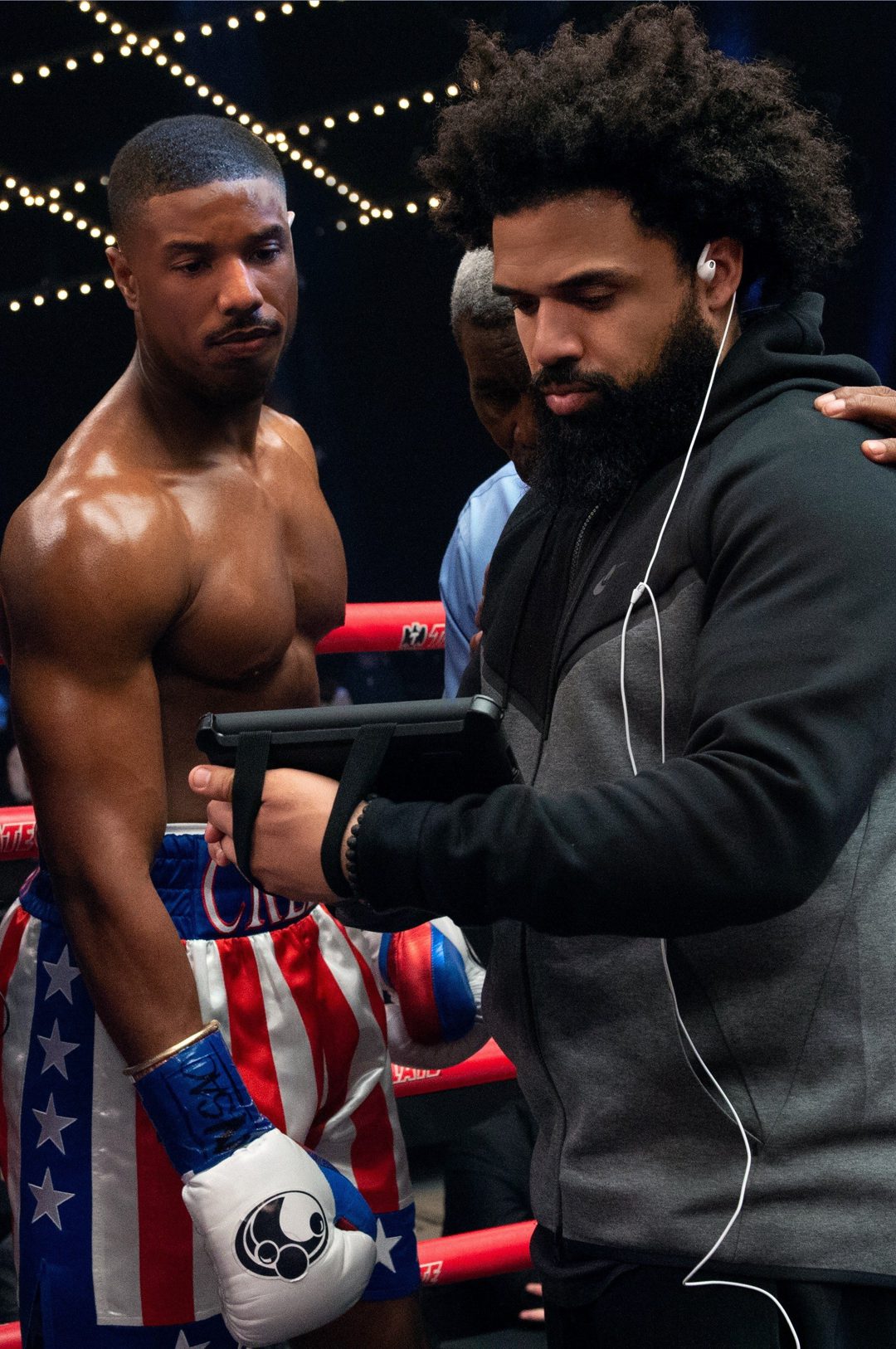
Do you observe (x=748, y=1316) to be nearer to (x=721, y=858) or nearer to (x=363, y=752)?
(x=721, y=858)

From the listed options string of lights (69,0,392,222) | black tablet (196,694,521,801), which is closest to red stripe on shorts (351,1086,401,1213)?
black tablet (196,694,521,801)

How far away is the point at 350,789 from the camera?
94cm

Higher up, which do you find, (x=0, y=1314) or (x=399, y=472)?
(x=399, y=472)

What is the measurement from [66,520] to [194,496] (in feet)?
0.58

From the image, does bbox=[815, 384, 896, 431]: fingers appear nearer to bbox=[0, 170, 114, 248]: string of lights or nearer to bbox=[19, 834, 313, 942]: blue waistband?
→ bbox=[19, 834, 313, 942]: blue waistband

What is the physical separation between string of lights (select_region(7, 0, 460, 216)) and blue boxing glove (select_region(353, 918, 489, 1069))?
2.60 metres

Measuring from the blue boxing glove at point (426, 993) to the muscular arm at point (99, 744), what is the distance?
294 millimetres

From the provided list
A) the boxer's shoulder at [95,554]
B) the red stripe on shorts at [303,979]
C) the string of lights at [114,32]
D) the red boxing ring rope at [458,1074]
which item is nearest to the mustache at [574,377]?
the boxer's shoulder at [95,554]

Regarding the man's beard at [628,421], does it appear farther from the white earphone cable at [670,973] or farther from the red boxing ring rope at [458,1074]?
the red boxing ring rope at [458,1074]

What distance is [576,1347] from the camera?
3.45 ft

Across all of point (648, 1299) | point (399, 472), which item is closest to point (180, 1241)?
point (648, 1299)

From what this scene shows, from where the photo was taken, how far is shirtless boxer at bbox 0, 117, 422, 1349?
1.37 m

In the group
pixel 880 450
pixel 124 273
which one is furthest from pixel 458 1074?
pixel 880 450

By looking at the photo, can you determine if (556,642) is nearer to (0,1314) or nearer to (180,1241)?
(180,1241)
